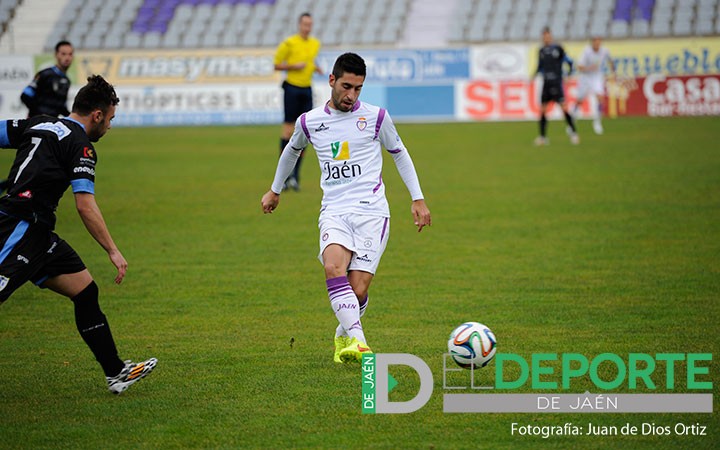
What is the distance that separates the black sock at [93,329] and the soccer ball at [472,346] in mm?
2021

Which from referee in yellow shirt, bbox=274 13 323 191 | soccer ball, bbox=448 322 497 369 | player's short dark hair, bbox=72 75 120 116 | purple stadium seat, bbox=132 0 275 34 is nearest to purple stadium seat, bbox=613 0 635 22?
purple stadium seat, bbox=132 0 275 34

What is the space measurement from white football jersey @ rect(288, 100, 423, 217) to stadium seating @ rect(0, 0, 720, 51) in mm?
29076

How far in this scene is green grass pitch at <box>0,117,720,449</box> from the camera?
16.6 ft

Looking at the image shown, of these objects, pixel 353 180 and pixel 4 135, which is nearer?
pixel 4 135

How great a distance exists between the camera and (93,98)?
5352 millimetres

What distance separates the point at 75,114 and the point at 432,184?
435 inches

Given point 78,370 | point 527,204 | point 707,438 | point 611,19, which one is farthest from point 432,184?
point 611,19

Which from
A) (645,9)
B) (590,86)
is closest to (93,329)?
(590,86)

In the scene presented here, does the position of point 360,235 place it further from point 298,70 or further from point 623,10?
point 623,10

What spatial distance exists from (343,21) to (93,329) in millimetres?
33572

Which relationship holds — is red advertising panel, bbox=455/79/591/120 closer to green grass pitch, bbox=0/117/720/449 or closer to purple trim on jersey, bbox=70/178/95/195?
green grass pitch, bbox=0/117/720/449

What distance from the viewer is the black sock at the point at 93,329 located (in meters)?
5.58

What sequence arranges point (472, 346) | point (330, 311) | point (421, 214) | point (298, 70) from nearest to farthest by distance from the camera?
point (472, 346) → point (421, 214) → point (330, 311) → point (298, 70)

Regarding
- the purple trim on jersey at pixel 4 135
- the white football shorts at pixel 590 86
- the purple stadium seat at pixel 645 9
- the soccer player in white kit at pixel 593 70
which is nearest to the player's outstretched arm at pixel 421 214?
the purple trim on jersey at pixel 4 135
